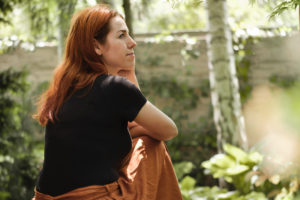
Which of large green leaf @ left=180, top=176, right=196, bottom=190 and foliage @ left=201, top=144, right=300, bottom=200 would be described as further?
large green leaf @ left=180, top=176, right=196, bottom=190

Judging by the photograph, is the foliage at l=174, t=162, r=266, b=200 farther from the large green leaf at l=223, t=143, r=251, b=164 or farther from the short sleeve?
the short sleeve

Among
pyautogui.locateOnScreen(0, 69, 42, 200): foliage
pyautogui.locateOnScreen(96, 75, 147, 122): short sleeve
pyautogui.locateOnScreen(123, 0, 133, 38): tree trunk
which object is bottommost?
pyautogui.locateOnScreen(0, 69, 42, 200): foliage

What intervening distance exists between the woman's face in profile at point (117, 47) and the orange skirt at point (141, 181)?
1.33 ft

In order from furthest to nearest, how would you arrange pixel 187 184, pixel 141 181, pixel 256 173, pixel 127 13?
pixel 187 184
pixel 256 173
pixel 127 13
pixel 141 181

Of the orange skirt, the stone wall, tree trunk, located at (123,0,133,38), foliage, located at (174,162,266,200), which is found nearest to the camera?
the orange skirt

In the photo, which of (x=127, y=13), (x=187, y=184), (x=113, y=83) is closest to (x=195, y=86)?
(x=187, y=184)

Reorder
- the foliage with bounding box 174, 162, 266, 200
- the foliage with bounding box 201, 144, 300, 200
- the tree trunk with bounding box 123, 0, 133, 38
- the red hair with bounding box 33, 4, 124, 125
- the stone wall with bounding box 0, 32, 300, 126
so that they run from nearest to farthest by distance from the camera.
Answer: the red hair with bounding box 33, 4, 124, 125 < the foliage with bounding box 201, 144, 300, 200 < the tree trunk with bounding box 123, 0, 133, 38 < the foliage with bounding box 174, 162, 266, 200 < the stone wall with bounding box 0, 32, 300, 126

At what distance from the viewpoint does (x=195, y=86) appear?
4.18m

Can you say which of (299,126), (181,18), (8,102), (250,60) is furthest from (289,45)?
(181,18)

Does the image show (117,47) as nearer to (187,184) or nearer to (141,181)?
(141,181)

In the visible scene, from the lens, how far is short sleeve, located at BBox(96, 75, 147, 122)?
123cm

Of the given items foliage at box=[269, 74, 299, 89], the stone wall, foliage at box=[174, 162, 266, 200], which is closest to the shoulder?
foliage at box=[174, 162, 266, 200]

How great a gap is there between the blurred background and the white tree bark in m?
0.01

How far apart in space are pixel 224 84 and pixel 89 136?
2.39m
